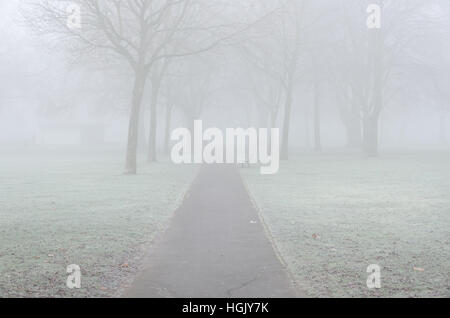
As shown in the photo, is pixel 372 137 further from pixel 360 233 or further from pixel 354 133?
pixel 360 233

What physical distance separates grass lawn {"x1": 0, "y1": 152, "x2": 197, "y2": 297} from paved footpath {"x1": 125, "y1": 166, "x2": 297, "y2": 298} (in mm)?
363

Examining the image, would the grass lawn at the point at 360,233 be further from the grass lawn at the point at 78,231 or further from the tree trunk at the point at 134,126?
the tree trunk at the point at 134,126

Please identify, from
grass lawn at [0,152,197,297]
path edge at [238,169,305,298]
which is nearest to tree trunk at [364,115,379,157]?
grass lawn at [0,152,197,297]

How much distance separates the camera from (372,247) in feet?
28.4

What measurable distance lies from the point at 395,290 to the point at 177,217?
623 centimetres

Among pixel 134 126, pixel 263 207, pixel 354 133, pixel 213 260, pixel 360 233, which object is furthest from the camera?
pixel 354 133

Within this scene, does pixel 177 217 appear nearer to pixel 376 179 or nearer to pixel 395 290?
pixel 395 290

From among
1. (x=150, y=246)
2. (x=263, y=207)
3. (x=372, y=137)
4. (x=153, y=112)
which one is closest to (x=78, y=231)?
(x=150, y=246)

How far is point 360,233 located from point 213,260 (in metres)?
3.65

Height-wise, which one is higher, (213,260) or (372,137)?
(372,137)

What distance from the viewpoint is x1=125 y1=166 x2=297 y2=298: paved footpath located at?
6.24 metres

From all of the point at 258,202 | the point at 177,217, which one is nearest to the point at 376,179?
the point at 258,202

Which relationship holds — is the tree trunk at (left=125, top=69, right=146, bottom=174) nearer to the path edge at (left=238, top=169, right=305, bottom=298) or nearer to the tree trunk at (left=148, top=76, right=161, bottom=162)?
the tree trunk at (left=148, top=76, right=161, bottom=162)

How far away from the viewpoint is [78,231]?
9.96m
